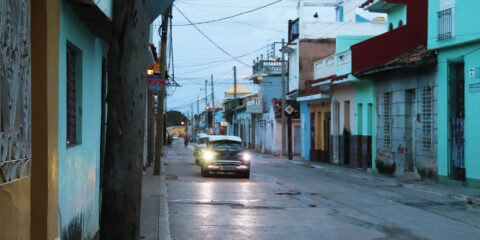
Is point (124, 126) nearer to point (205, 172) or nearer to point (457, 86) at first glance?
point (457, 86)

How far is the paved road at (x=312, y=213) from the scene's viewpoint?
10.3m

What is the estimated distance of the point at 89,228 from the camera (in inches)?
331

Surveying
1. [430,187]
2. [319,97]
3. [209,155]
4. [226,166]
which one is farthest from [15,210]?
[319,97]

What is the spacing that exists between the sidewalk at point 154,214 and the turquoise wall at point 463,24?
10.6 metres

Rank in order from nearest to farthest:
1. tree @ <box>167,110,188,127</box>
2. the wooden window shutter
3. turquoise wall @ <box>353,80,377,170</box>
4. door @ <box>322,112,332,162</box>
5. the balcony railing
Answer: the wooden window shutter
the balcony railing
turquoise wall @ <box>353,80,377,170</box>
door @ <box>322,112,332,162</box>
tree @ <box>167,110,188,127</box>

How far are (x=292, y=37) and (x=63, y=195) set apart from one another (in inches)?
1551

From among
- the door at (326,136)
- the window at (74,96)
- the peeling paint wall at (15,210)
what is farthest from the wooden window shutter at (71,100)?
the door at (326,136)

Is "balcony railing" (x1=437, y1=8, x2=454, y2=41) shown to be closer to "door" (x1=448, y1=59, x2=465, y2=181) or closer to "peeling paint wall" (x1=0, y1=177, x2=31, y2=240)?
"door" (x1=448, y1=59, x2=465, y2=181)

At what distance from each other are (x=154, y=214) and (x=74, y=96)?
15.6 feet

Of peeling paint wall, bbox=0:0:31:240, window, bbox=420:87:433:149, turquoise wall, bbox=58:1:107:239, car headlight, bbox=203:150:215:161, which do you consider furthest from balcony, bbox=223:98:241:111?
peeling paint wall, bbox=0:0:31:240

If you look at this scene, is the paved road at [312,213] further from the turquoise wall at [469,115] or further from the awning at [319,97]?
the awning at [319,97]

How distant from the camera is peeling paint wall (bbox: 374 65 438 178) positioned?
21.1m

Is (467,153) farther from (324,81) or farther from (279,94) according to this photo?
(279,94)

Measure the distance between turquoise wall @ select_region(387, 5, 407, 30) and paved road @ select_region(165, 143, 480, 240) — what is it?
11.1 m
